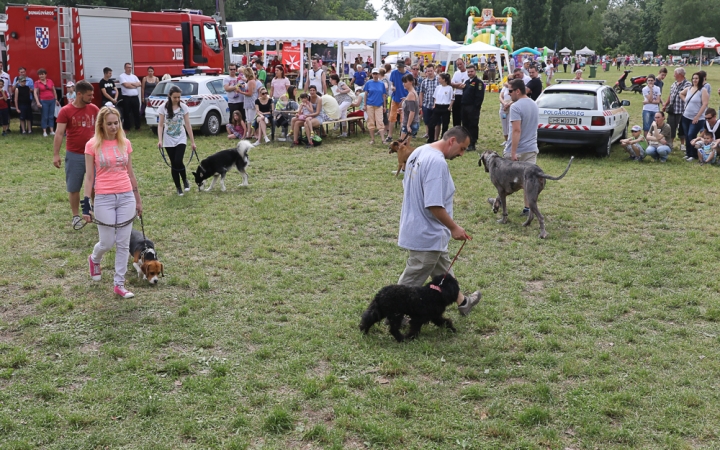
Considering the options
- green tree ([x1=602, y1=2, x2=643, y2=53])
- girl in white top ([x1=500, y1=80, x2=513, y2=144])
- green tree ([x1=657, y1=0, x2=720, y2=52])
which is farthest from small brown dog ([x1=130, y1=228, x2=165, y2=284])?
green tree ([x1=602, y1=2, x2=643, y2=53])

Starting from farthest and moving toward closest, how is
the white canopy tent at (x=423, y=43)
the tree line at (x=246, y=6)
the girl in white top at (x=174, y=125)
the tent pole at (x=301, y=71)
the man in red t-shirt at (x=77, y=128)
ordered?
1. the tree line at (x=246, y=6)
2. the tent pole at (x=301, y=71)
3. the white canopy tent at (x=423, y=43)
4. the girl in white top at (x=174, y=125)
5. the man in red t-shirt at (x=77, y=128)

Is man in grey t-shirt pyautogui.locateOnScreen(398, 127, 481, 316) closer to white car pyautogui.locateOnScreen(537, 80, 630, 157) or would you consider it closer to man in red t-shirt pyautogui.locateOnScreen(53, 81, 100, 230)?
man in red t-shirt pyautogui.locateOnScreen(53, 81, 100, 230)

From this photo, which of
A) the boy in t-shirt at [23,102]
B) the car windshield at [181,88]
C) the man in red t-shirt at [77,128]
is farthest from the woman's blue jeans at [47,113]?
the man in red t-shirt at [77,128]

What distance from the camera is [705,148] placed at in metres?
12.6

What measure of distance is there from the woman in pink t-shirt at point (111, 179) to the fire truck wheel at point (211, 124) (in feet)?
35.2

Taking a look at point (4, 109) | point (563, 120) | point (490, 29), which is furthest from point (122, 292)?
point (490, 29)

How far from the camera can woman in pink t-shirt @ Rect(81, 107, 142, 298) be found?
569 centimetres

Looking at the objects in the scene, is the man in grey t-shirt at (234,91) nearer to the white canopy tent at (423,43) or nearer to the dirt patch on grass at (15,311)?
the white canopy tent at (423,43)

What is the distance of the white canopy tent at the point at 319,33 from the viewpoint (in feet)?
96.8

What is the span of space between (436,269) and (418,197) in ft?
2.56

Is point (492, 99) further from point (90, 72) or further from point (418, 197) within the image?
point (418, 197)

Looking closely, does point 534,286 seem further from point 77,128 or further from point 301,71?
point 301,71

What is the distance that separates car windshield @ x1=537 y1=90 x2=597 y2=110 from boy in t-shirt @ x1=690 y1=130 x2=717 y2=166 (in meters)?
2.27

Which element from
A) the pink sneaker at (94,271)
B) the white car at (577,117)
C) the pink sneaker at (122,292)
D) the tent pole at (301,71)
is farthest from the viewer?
the tent pole at (301,71)
